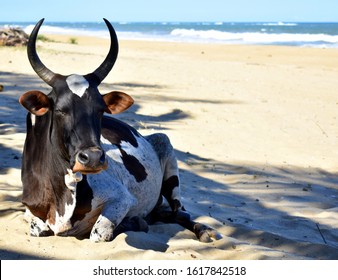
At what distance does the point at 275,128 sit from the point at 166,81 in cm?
644

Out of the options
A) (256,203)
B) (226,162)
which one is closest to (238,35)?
(226,162)

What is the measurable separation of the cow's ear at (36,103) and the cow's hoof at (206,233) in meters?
1.93

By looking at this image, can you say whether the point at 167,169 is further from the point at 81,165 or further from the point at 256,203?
the point at 81,165

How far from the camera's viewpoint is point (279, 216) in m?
7.14

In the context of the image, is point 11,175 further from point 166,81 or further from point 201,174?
point 166,81

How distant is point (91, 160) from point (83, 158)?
74 millimetres

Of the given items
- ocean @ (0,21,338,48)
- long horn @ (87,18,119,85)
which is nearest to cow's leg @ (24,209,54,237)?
long horn @ (87,18,119,85)

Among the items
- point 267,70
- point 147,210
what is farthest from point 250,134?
point 267,70

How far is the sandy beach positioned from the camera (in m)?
5.46

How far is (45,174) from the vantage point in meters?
5.27

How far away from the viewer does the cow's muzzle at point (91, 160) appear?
4.59 metres

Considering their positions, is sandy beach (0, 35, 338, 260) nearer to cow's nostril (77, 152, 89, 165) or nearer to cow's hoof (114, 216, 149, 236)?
cow's hoof (114, 216, 149, 236)
